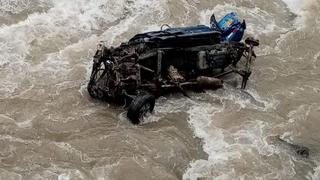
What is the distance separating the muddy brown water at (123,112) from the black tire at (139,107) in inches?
A: 8.8

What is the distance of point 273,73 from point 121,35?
163 inches

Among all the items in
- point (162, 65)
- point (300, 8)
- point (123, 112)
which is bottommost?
point (123, 112)

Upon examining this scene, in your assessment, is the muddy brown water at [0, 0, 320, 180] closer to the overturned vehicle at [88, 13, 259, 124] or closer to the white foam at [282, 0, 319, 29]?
the overturned vehicle at [88, 13, 259, 124]

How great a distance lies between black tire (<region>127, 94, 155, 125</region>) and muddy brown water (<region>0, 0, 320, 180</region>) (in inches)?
8.8

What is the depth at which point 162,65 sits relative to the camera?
12344 millimetres

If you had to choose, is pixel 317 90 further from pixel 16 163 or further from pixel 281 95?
pixel 16 163

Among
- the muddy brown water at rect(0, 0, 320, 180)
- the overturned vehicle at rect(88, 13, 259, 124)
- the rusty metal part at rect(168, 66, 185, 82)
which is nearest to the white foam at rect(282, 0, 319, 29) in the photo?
the muddy brown water at rect(0, 0, 320, 180)

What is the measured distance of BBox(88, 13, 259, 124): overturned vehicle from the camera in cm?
1142

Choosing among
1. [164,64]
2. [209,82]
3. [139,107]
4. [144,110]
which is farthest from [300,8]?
[139,107]

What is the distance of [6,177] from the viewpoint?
9508 millimetres

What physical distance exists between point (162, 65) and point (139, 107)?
175cm

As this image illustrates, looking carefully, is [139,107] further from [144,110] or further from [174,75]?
[174,75]

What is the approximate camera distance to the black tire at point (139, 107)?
11.0m

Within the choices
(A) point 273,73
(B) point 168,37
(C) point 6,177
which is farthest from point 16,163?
(A) point 273,73
